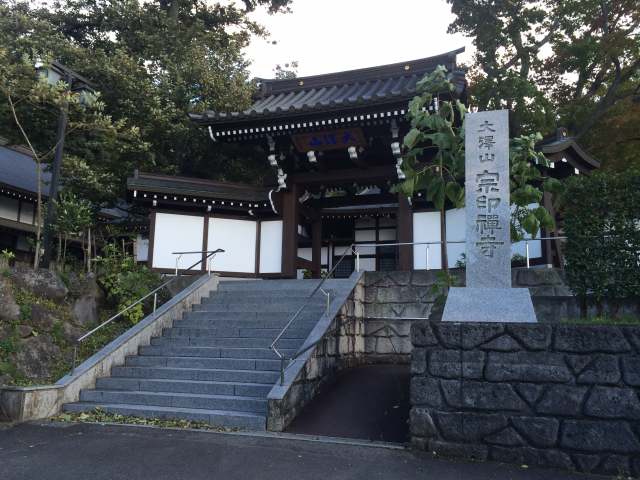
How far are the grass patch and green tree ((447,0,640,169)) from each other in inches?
595

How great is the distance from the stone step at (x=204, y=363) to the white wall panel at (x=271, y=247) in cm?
560

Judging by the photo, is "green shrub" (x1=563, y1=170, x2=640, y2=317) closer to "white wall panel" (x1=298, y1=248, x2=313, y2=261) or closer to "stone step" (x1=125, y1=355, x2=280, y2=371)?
"stone step" (x1=125, y1=355, x2=280, y2=371)

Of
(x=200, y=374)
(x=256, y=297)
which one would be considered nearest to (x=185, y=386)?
(x=200, y=374)

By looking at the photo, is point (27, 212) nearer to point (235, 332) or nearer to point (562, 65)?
point (235, 332)

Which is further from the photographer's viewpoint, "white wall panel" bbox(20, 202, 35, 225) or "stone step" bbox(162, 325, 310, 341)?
"white wall panel" bbox(20, 202, 35, 225)

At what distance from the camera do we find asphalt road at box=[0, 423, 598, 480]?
4609 mm

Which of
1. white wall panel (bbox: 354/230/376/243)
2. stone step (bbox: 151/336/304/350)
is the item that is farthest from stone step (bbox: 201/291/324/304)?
white wall panel (bbox: 354/230/376/243)

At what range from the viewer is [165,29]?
17250mm

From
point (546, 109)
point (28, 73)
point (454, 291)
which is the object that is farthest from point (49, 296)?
point (546, 109)

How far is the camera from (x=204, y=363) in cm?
796

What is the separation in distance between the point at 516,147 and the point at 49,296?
9366mm

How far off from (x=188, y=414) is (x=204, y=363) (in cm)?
150

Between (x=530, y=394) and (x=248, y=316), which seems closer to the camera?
(x=530, y=394)

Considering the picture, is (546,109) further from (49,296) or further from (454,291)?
(49,296)
